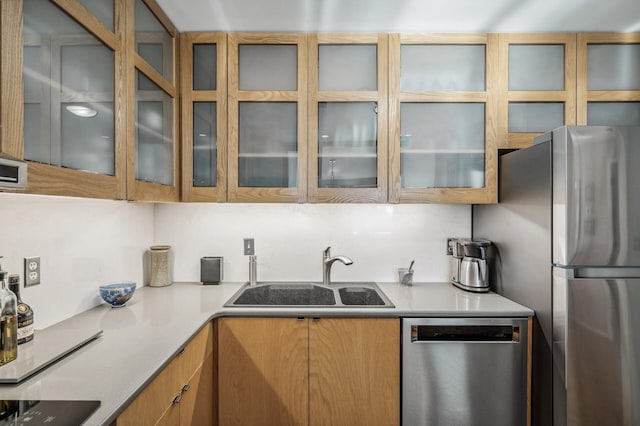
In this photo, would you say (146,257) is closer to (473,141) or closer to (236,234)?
(236,234)

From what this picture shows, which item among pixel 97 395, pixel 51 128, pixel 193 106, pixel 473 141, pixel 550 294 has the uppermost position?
pixel 193 106

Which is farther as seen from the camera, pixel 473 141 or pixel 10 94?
pixel 473 141

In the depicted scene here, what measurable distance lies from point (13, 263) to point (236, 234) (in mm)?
1194

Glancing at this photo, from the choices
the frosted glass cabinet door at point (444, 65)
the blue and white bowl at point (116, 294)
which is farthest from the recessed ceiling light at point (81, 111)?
the frosted glass cabinet door at point (444, 65)

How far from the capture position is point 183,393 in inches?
50.1

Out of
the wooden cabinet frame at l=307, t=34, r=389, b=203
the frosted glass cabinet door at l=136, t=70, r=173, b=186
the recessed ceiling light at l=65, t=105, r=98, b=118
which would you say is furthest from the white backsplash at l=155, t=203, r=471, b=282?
the recessed ceiling light at l=65, t=105, r=98, b=118

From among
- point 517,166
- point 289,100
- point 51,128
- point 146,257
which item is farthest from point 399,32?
point 146,257

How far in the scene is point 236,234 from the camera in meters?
2.28

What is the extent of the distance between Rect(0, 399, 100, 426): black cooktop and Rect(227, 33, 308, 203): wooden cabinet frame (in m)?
1.26

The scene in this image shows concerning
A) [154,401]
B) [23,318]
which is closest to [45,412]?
[154,401]

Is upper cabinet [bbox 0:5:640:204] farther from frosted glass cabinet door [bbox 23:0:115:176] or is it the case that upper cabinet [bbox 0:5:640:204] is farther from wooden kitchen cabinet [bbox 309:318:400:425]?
wooden kitchen cabinet [bbox 309:318:400:425]

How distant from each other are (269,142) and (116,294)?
1.13 metres

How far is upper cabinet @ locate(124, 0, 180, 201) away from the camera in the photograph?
1.44 metres

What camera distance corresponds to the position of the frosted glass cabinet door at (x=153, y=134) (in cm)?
154
